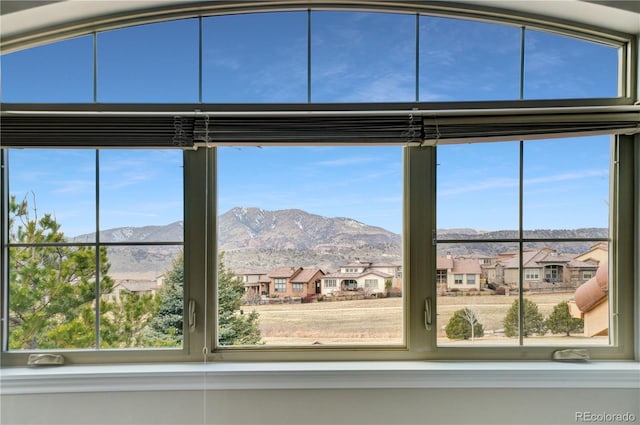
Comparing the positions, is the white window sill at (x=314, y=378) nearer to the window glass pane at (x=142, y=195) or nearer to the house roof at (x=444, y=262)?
the house roof at (x=444, y=262)

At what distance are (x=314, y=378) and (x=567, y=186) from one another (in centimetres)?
147

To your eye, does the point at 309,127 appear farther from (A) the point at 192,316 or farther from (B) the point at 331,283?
(A) the point at 192,316

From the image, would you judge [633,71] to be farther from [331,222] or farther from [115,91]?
[115,91]

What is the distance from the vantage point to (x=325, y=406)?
5.58 feet

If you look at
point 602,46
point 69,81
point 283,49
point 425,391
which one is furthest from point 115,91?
point 602,46

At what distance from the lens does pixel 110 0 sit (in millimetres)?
1760

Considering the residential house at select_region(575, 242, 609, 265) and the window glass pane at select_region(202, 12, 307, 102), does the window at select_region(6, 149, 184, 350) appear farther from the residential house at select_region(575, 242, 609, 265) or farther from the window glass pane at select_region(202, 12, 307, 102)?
the residential house at select_region(575, 242, 609, 265)

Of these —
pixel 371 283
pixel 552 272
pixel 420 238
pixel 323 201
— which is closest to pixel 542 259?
pixel 552 272

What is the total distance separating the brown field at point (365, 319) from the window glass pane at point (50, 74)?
4.33 ft

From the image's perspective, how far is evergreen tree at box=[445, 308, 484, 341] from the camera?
6.02 feet

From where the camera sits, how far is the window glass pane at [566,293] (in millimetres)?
1842

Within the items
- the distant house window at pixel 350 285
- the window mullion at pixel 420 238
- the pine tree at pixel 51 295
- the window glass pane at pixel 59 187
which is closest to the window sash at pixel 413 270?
the window mullion at pixel 420 238

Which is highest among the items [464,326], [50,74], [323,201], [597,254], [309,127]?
[50,74]

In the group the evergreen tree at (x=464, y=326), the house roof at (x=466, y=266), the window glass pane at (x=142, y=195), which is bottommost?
the evergreen tree at (x=464, y=326)
